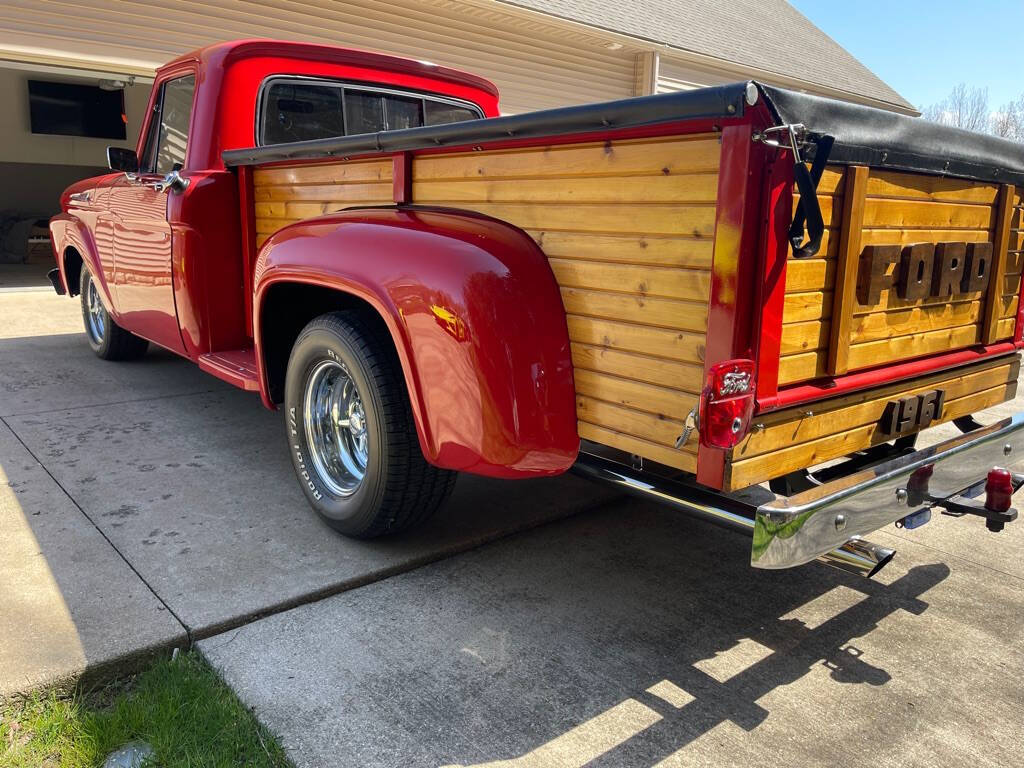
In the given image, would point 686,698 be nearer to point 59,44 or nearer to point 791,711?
point 791,711

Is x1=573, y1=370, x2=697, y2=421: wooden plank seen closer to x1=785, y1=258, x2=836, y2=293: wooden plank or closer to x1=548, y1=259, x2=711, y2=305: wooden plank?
x1=548, y1=259, x2=711, y2=305: wooden plank

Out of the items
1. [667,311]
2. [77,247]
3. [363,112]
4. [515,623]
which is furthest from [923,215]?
[77,247]

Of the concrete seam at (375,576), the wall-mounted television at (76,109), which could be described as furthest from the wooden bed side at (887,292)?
the wall-mounted television at (76,109)

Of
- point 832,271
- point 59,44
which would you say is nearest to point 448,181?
point 832,271

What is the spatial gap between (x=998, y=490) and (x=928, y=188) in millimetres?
979

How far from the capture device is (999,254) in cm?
298

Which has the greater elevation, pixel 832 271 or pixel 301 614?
pixel 832 271

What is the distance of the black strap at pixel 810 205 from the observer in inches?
79.0

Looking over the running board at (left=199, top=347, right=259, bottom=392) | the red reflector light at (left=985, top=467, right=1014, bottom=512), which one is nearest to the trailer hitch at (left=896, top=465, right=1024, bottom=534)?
the red reflector light at (left=985, top=467, right=1014, bottom=512)

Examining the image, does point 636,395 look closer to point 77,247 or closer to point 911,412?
point 911,412

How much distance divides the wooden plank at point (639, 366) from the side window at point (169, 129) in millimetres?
2941

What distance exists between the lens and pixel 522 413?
248cm

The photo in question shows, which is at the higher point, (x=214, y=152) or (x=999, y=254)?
(x=214, y=152)

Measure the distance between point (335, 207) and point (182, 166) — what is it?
1492mm
